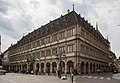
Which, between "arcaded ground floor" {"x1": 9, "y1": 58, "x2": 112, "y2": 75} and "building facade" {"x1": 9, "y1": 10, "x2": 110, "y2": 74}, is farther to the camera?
"building facade" {"x1": 9, "y1": 10, "x2": 110, "y2": 74}

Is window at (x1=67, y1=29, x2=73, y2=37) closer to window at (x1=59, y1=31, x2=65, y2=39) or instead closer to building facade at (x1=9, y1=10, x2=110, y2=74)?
building facade at (x1=9, y1=10, x2=110, y2=74)

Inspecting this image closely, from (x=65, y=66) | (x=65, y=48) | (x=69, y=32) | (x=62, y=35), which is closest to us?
(x=65, y=66)

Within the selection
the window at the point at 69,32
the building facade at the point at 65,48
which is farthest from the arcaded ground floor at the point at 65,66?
the window at the point at 69,32

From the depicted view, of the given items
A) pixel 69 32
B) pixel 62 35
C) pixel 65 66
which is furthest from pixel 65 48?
pixel 65 66

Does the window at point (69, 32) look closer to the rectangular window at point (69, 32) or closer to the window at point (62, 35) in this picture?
the rectangular window at point (69, 32)

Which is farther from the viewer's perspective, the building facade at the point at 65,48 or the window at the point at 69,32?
the window at the point at 69,32

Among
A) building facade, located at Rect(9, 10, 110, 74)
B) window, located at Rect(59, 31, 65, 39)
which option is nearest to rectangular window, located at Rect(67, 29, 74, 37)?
building facade, located at Rect(9, 10, 110, 74)

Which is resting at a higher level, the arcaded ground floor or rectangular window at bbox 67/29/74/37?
rectangular window at bbox 67/29/74/37

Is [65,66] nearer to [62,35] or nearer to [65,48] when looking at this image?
[65,48]

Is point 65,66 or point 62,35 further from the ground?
point 62,35

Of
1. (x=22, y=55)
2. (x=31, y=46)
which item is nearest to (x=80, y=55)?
(x=31, y=46)

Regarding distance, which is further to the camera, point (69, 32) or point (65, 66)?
point (69, 32)

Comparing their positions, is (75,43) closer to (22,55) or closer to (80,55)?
(80,55)

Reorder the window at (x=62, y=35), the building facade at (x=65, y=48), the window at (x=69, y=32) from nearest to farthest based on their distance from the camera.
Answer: the building facade at (x=65, y=48)
the window at (x=69, y=32)
the window at (x=62, y=35)
